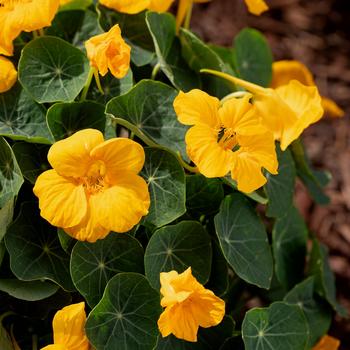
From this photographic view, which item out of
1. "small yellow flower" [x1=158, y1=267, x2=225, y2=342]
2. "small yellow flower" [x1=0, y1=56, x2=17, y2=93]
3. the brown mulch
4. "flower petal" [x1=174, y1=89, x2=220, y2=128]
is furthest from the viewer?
the brown mulch

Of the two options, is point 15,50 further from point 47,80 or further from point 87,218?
point 87,218

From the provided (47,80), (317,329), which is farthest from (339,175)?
(47,80)

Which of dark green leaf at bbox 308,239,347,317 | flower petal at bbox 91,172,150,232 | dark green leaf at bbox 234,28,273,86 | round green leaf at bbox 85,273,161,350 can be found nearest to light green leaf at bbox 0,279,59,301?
round green leaf at bbox 85,273,161,350

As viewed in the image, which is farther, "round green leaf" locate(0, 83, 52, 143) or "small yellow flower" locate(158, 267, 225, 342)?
"round green leaf" locate(0, 83, 52, 143)

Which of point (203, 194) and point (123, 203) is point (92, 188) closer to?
point (123, 203)

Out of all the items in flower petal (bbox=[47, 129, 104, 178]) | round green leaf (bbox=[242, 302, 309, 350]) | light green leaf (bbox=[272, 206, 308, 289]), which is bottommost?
light green leaf (bbox=[272, 206, 308, 289])

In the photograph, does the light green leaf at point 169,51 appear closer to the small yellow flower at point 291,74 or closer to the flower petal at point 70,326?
the small yellow flower at point 291,74

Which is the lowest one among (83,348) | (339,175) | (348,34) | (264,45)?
(339,175)

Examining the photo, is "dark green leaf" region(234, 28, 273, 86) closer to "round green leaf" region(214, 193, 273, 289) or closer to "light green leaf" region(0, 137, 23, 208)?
"round green leaf" region(214, 193, 273, 289)
